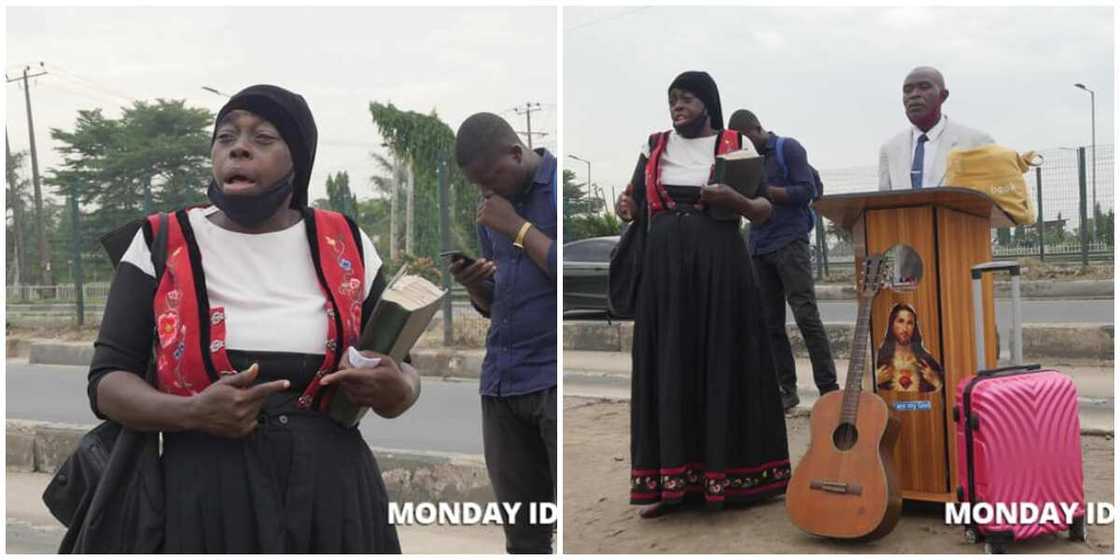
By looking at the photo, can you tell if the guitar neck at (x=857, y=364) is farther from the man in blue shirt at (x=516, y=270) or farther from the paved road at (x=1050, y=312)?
the paved road at (x=1050, y=312)

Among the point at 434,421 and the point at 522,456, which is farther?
the point at 434,421

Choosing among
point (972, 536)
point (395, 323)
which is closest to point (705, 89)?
point (972, 536)

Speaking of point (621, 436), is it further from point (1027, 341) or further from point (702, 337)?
point (1027, 341)

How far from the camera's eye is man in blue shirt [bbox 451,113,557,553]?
344 cm

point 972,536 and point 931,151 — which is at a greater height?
point 931,151

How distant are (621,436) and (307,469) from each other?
146 inches

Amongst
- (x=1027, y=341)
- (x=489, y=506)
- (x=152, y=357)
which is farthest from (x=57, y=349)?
(x=1027, y=341)

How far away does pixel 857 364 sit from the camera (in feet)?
13.3

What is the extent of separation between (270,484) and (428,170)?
7.59ft

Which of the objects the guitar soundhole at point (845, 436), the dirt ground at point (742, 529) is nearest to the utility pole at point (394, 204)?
the dirt ground at point (742, 529)

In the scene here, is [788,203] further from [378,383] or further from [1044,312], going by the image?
[1044,312]

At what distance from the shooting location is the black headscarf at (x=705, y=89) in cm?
433

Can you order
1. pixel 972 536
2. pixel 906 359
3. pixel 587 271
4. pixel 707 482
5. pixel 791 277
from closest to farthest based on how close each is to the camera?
pixel 972 536 < pixel 906 359 < pixel 707 482 < pixel 791 277 < pixel 587 271

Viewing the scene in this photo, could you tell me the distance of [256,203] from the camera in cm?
265
